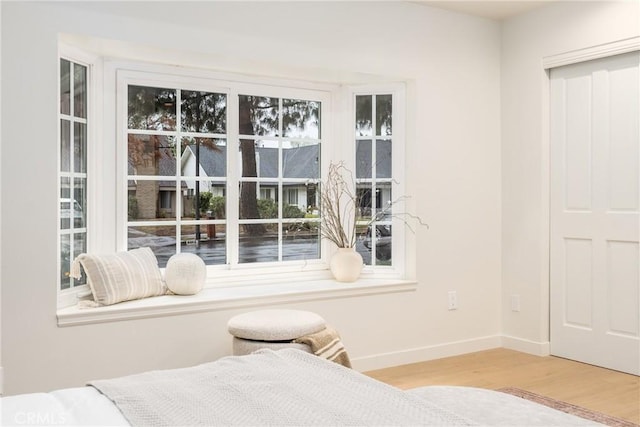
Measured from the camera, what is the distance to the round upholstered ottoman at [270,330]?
293cm

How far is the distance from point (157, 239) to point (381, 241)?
5.13 feet

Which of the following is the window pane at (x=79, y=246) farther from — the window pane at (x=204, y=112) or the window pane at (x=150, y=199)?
the window pane at (x=204, y=112)

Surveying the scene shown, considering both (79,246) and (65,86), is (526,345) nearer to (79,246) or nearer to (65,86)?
(79,246)

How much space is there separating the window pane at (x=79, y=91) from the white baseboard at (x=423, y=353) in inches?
86.6

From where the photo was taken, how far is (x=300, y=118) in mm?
4117

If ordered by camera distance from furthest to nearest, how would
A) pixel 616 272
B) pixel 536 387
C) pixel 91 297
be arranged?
pixel 616 272 → pixel 536 387 → pixel 91 297

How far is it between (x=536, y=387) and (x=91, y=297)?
258cm

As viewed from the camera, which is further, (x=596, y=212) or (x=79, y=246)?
(x=596, y=212)

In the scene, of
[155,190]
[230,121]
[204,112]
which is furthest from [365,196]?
[155,190]

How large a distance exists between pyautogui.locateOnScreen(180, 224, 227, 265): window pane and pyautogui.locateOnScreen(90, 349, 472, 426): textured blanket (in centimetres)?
211

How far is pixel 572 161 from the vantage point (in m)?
4.05

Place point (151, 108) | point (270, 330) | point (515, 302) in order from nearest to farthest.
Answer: point (270, 330), point (151, 108), point (515, 302)

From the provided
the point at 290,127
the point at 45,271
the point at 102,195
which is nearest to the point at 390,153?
the point at 290,127

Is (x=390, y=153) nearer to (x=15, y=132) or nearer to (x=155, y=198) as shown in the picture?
(x=155, y=198)
